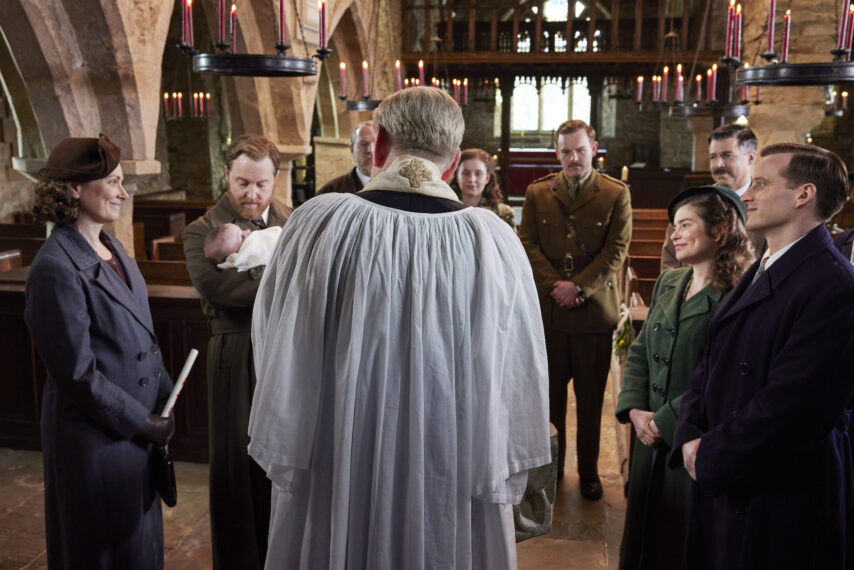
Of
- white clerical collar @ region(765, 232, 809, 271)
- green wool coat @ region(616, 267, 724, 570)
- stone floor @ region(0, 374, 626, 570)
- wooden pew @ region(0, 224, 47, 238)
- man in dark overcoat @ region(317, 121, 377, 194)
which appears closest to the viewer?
white clerical collar @ region(765, 232, 809, 271)

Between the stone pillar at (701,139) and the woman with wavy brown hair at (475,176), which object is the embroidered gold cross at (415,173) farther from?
the stone pillar at (701,139)

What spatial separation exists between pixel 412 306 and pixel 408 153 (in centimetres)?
35

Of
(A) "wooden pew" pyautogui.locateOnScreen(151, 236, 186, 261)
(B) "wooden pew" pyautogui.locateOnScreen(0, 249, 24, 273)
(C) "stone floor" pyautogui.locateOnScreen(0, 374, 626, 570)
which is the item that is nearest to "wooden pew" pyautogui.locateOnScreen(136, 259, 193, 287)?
(B) "wooden pew" pyautogui.locateOnScreen(0, 249, 24, 273)

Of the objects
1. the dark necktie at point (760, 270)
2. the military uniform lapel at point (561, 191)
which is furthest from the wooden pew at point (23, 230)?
the dark necktie at point (760, 270)

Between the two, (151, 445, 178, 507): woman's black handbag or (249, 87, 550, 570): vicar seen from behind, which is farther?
(151, 445, 178, 507): woman's black handbag

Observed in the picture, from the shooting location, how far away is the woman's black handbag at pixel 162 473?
2361 mm

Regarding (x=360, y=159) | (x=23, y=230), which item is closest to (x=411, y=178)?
(x=360, y=159)

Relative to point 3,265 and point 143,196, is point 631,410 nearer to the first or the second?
point 3,265

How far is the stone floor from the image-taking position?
2967 mm

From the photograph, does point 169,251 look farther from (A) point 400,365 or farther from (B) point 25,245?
(A) point 400,365

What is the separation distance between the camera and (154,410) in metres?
2.41

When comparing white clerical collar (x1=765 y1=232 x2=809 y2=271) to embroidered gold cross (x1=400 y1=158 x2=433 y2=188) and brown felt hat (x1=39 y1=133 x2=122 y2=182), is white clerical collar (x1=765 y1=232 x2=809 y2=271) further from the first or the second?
brown felt hat (x1=39 y1=133 x2=122 y2=182)

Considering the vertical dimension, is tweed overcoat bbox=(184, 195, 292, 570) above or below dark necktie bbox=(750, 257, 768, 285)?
below

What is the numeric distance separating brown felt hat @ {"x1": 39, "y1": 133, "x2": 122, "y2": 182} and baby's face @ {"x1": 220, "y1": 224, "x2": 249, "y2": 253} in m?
0.40
